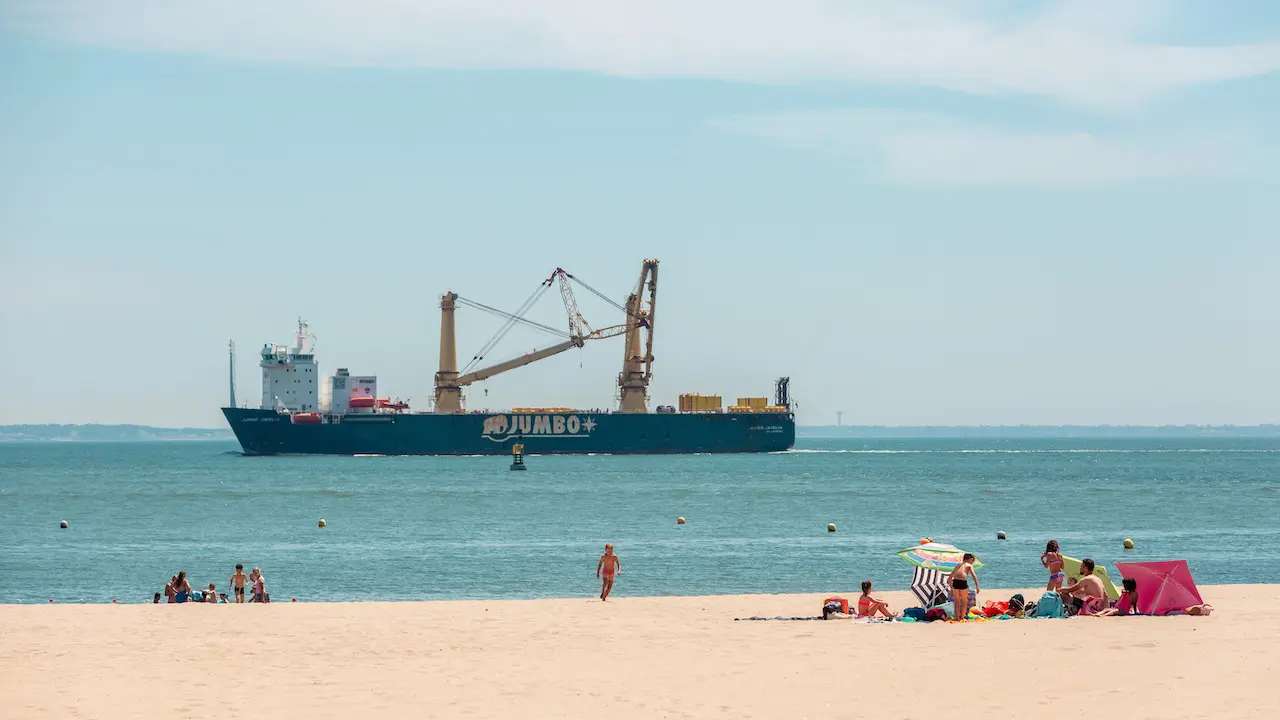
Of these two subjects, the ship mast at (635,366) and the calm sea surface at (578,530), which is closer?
the calm sea surface at (578,530)

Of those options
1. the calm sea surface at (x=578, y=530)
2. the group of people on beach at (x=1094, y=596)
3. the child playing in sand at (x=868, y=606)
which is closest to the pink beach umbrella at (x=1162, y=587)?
the group of people on beach at (x=1094, y=596)

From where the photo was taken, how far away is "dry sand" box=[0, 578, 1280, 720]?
47.7ft

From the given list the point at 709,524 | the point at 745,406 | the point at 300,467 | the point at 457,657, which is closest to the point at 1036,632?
the point at 457,657

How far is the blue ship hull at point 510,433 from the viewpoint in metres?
121

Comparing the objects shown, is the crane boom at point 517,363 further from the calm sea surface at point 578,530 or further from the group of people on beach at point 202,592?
the group of people on beach at point 202,592

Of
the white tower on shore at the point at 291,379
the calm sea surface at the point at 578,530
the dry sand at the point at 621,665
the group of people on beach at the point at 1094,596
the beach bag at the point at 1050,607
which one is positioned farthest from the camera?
the white tower on shore at the point at 291,379

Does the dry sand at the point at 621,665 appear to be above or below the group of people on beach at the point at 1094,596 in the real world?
below

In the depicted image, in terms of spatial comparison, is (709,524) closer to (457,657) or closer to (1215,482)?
(457,657)

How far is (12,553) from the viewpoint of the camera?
147 ft

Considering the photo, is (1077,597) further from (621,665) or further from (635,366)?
(635,366)

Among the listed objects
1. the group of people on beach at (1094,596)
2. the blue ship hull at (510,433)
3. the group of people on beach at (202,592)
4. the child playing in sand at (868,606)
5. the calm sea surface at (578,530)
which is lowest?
the calm sea surface at (578,530)

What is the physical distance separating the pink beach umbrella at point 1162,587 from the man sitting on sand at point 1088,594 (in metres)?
0.43

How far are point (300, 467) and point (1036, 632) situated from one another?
104 metres

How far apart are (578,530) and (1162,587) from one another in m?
31.8
